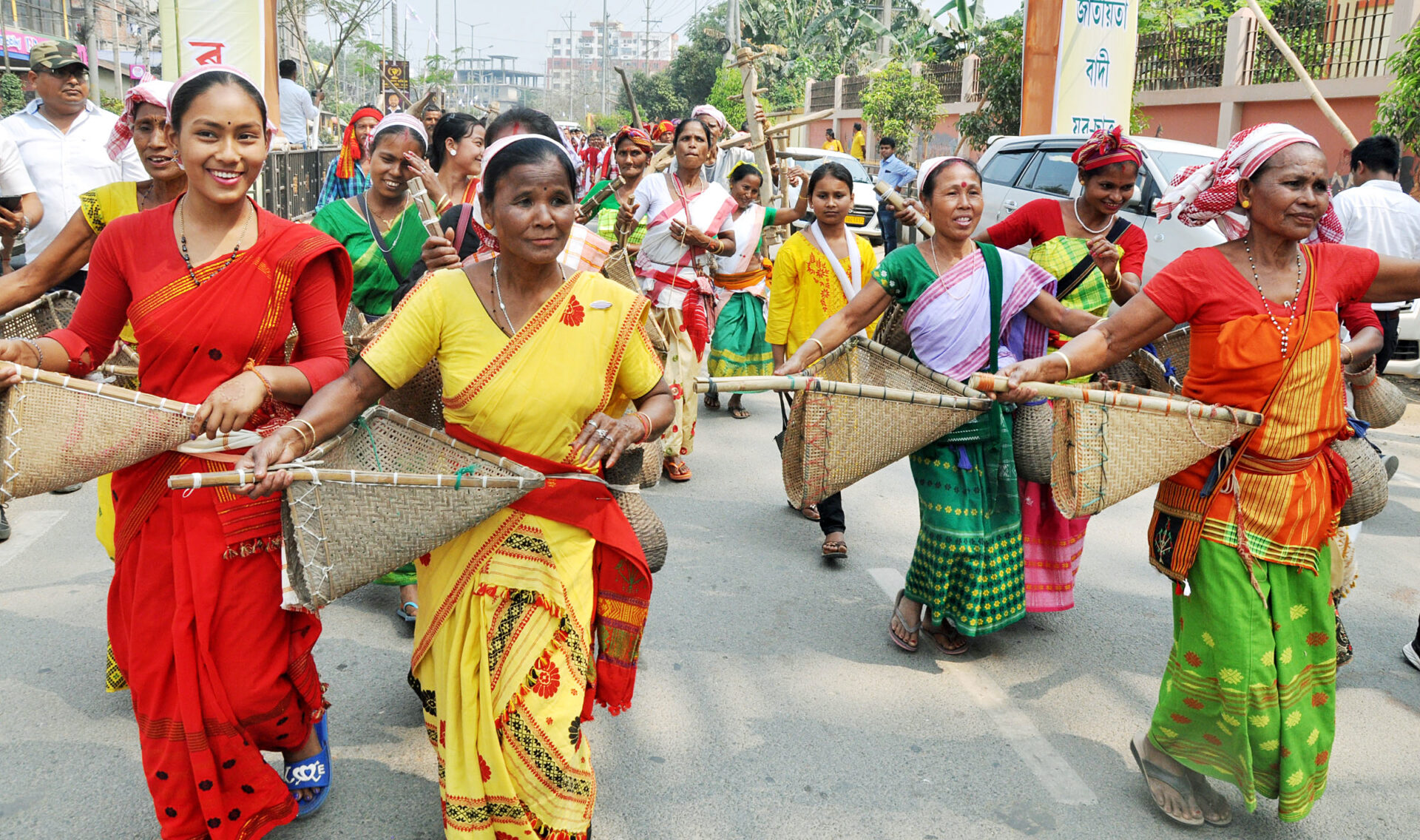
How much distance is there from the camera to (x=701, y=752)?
3750mm

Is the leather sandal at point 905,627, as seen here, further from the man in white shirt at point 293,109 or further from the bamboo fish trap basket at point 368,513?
the man in white shirt at point 293,109

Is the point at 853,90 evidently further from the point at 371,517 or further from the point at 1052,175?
the point at 371,517

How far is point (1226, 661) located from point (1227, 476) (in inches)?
19.4

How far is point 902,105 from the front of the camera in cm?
2791

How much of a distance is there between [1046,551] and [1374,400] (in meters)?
1.26

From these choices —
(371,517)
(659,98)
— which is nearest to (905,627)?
(371,517)

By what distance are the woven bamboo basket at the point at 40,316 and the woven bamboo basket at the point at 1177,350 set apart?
11.6ft

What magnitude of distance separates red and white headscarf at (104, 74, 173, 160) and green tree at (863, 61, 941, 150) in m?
25.0

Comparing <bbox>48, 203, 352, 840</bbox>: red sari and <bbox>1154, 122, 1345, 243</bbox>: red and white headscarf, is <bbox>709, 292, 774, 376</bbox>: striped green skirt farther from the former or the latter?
<bbox>48, 203, 352, 840</bbox>: red sari

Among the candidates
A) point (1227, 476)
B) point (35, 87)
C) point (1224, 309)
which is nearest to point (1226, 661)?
point (1227, 476)

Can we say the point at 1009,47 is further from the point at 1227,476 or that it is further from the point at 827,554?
the point at 1227,476

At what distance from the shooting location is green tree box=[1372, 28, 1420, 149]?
31.4 ft

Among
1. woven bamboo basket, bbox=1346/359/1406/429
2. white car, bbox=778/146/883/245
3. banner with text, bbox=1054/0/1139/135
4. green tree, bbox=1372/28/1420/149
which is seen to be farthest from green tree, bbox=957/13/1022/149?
woven bamboo basket, bbox=1346/359/1406/429

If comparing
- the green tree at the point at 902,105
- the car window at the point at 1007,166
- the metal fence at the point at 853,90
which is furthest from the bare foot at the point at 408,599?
the metal fence at the point at 853,90
